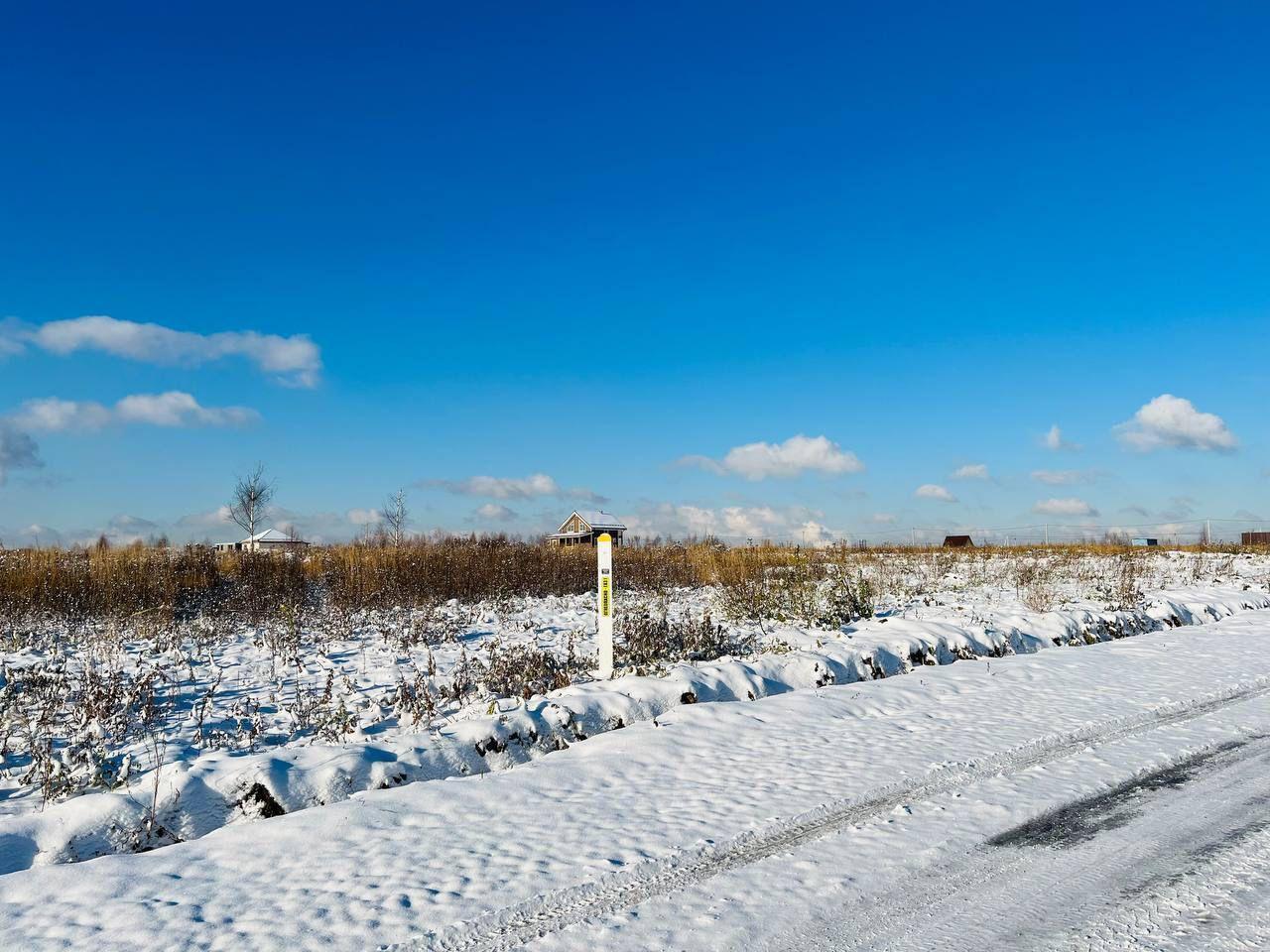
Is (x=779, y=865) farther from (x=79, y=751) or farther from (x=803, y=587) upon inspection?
(x=803, y=587)

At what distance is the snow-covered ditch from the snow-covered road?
0.33 m

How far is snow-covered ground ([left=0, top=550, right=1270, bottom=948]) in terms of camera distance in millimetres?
3400

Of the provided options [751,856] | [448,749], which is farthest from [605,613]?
[751,856]

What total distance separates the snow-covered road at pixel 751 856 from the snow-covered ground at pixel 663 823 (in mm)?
16

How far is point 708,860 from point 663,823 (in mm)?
499

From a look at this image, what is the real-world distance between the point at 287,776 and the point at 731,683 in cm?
378

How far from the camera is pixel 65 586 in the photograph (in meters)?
14.1

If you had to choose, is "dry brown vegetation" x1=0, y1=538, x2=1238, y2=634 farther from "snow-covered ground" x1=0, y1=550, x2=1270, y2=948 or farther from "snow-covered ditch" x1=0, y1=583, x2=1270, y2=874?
"snow-covered ground" x1=0, y1=550, x2=1270, y2=948

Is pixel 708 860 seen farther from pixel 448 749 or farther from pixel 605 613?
pixel 605 613

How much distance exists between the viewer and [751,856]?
3.99m

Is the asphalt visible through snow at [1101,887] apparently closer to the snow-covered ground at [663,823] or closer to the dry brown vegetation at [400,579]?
the snow-covered ground at [663,823]

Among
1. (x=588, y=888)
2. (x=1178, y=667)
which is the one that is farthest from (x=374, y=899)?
(x=1178, y=667)

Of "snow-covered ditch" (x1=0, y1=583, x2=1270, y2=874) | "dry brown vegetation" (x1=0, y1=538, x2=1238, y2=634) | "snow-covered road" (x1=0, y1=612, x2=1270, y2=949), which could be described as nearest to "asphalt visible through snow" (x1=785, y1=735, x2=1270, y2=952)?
"snow-covered road" (x1=0, y1=612, x2=1270, y2=949)

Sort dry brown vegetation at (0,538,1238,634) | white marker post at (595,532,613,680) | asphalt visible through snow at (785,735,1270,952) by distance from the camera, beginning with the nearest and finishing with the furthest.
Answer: asphalt visible through snow at (785,735,1270,952) < white marker post at (595,532,613,680) < dry brown vegetation at (0,538,1238,634)
